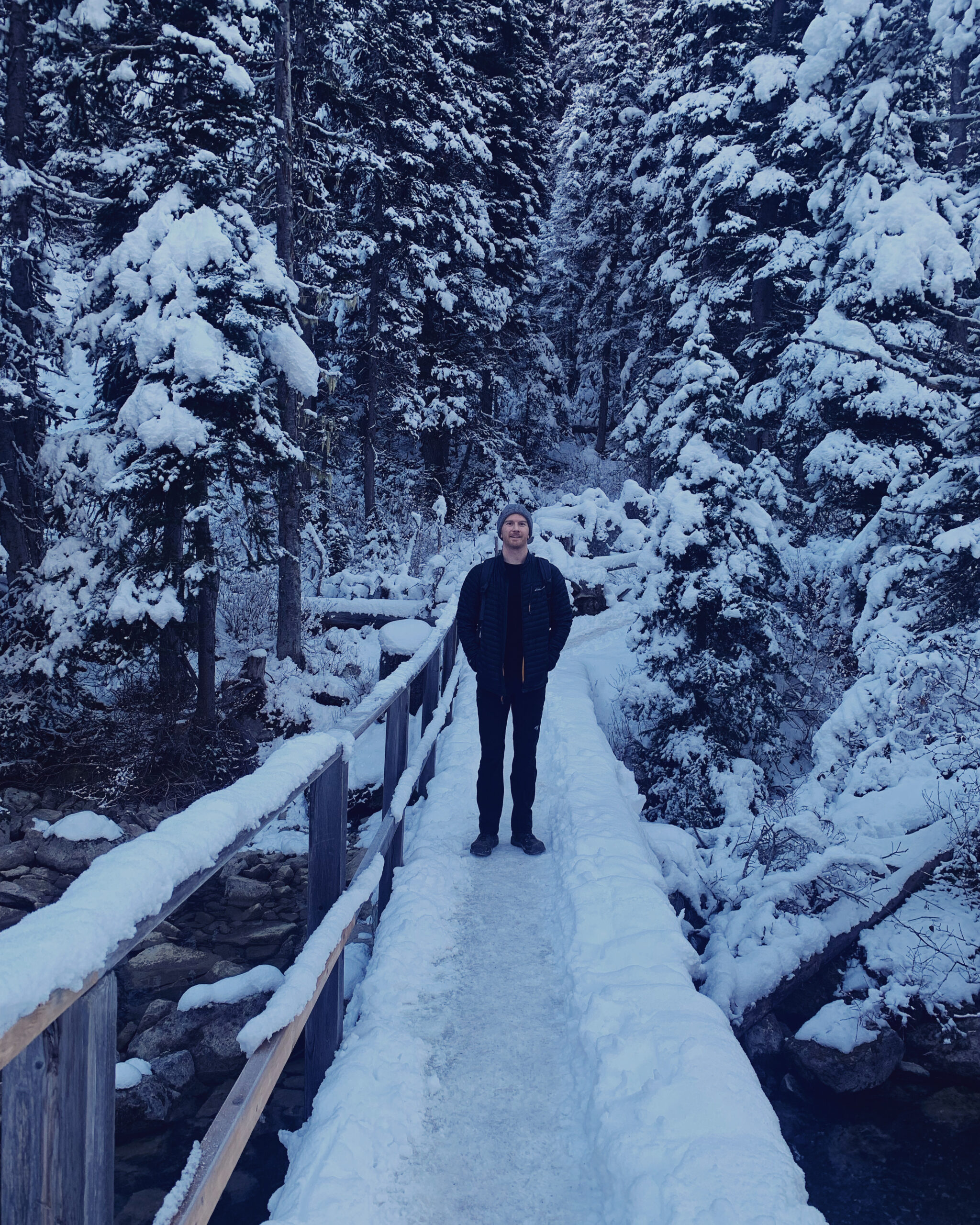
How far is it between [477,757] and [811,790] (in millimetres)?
3381

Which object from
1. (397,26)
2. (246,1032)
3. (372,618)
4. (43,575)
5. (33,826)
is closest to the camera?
(246,1032)

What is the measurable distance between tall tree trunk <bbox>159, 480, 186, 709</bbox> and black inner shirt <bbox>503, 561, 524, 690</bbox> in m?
6.55

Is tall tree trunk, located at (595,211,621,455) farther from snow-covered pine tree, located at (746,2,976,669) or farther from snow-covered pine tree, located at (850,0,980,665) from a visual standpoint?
snow-covered pine tree, located at (850,0,980,665)

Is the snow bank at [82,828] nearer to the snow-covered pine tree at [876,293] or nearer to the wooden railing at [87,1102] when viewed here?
the wooden railing at [87,1102]

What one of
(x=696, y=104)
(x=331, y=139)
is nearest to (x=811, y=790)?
(x=331, y=139)

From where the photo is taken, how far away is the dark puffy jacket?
5.18 metres

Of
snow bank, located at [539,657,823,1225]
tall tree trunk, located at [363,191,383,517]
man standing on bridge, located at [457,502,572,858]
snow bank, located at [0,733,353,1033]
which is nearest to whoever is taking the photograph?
snow bank, located at [0,733,353,1033]

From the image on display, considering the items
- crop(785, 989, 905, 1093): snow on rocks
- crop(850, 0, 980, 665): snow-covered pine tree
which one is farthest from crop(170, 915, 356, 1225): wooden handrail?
crop(850, 0, 980, 665): snow-covered pine tree

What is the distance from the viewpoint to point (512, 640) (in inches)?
208

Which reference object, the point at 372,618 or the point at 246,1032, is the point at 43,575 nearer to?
the point at 372,618

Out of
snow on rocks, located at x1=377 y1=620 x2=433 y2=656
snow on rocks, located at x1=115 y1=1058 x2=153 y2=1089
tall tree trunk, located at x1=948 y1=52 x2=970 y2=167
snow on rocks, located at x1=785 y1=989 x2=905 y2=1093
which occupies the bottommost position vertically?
snow on rocks, located at x1=115 y1=1058 x2=153 y2=1089

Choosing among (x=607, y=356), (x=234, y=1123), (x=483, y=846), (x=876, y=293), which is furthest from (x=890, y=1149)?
(x=607, y=356)

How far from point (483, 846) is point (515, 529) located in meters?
2.18

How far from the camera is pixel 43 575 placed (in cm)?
1095
